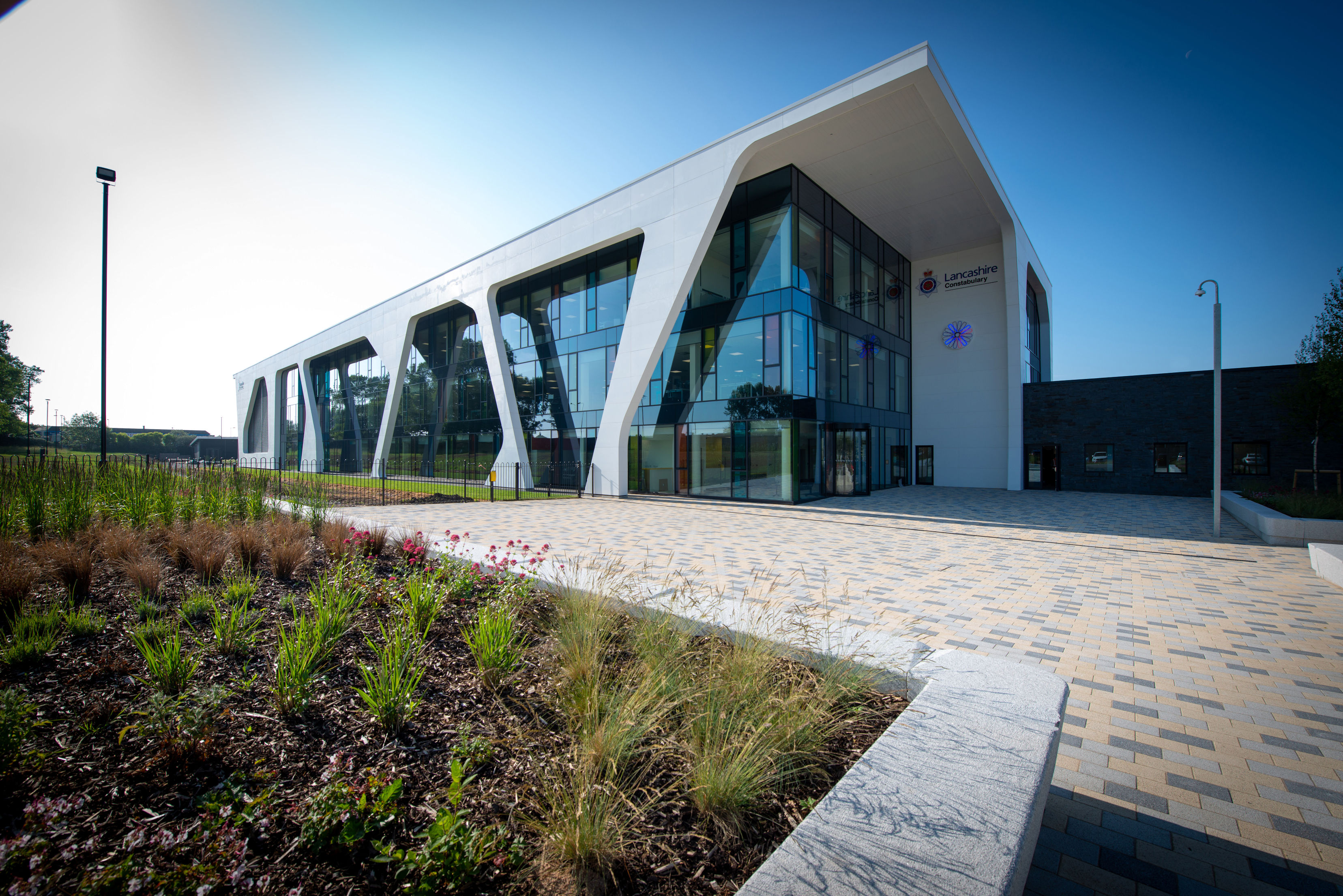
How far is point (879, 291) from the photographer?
26469 mm

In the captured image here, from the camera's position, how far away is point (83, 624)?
409cm

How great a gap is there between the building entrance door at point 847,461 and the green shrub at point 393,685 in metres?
19.3

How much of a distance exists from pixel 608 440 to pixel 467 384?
48.0ft

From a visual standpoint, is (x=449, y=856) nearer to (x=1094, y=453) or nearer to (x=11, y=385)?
(x=1094, y=453)

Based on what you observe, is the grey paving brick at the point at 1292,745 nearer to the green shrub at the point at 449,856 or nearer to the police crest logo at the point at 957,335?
the green shrub at the point at 449,856

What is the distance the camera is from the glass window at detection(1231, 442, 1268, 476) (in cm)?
2239

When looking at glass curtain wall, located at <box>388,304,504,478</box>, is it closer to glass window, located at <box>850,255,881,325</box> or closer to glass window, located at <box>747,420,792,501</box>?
glass window, located at <box>747,420,792,501</box>

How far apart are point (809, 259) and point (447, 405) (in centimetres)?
2349

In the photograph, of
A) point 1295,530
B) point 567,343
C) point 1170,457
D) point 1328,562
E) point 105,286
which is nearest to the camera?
point 1328,562

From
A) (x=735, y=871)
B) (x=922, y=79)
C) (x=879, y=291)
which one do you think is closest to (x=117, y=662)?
(x=735, y=871)

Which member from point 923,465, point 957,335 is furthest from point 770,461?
point 957,335

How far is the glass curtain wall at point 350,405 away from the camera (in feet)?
130

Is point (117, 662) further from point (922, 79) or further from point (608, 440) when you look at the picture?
point (922, 79)

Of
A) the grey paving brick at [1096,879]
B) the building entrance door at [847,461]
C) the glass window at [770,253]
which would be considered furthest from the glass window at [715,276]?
the grey paving brick at [1096,879]
